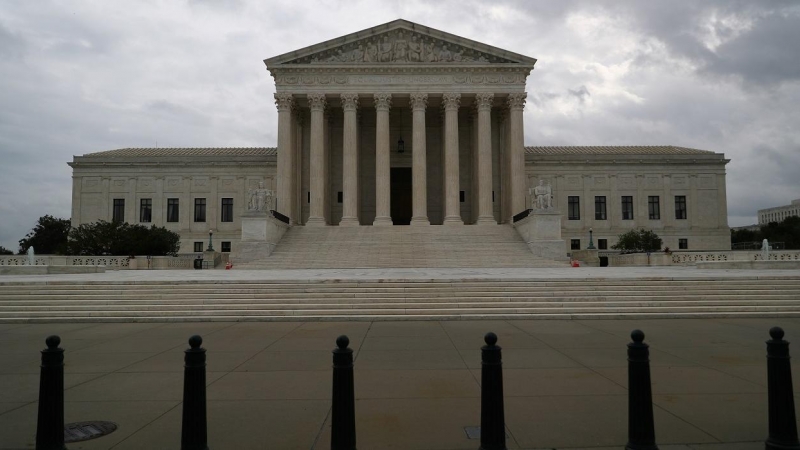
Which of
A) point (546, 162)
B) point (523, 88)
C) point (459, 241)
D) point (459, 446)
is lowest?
point (459, 446)

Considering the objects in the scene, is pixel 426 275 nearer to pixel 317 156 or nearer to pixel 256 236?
pixel 256 236

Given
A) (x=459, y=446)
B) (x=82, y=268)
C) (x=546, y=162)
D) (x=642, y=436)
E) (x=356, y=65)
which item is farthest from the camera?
(x=546, y=162)

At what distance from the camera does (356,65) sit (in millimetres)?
44875

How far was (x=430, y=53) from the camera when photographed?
45.8 metres

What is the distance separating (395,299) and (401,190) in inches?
1447

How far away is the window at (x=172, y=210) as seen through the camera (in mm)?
56775

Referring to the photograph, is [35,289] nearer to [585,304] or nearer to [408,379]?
[408,379]

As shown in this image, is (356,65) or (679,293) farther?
(356,65)

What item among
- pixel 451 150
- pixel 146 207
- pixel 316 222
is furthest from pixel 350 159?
pixel 146 207

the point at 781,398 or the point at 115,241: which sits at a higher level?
the point at 115,241

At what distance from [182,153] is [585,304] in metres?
54.4

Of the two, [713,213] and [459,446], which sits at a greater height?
[713,213]

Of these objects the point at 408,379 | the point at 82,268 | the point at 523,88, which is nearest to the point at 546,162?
the point at 523,88

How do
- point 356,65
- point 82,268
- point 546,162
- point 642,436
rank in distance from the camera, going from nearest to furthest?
point 642,436, point 82,268, point 356,65, point 546,162
